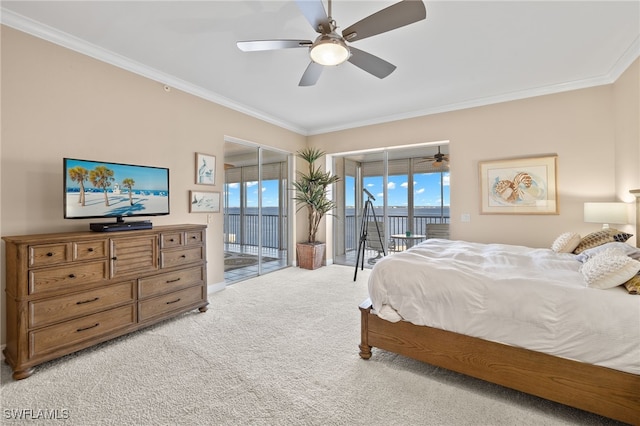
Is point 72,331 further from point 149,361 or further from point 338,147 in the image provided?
point 338,147

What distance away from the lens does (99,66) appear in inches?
108

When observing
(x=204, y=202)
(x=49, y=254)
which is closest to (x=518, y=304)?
(x=49, y=254)

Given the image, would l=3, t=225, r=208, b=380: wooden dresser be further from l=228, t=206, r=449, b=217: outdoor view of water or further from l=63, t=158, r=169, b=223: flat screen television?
l=228, t=206, r=449, b=217: outdoor view of water

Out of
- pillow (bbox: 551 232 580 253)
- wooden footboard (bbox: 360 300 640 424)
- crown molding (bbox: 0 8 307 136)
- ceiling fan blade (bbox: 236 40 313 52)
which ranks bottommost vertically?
wooden footboard (bbox: 360 300 640 424)

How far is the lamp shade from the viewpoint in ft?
9.07

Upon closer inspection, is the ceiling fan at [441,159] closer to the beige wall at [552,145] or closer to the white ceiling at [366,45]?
the beige wall at [552,145]

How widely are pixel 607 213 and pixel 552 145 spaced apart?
1.14 m

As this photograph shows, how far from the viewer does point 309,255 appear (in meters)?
5.20

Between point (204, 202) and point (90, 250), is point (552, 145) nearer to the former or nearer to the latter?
point (204, 202)

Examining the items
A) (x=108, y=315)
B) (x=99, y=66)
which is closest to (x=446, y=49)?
(x=99, y=66)

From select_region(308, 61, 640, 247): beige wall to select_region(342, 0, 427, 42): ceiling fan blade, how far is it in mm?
2722

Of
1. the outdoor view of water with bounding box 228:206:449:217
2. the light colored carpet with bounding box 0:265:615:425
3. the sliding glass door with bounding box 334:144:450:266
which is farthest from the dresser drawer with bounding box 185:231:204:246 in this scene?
the sliding glass door with bounding box 334:144:450:266

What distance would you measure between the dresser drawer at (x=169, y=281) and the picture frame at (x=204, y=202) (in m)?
0.92

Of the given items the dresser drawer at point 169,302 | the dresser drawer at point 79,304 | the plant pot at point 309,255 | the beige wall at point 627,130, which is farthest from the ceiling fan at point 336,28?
the plant pot at point 309,255
